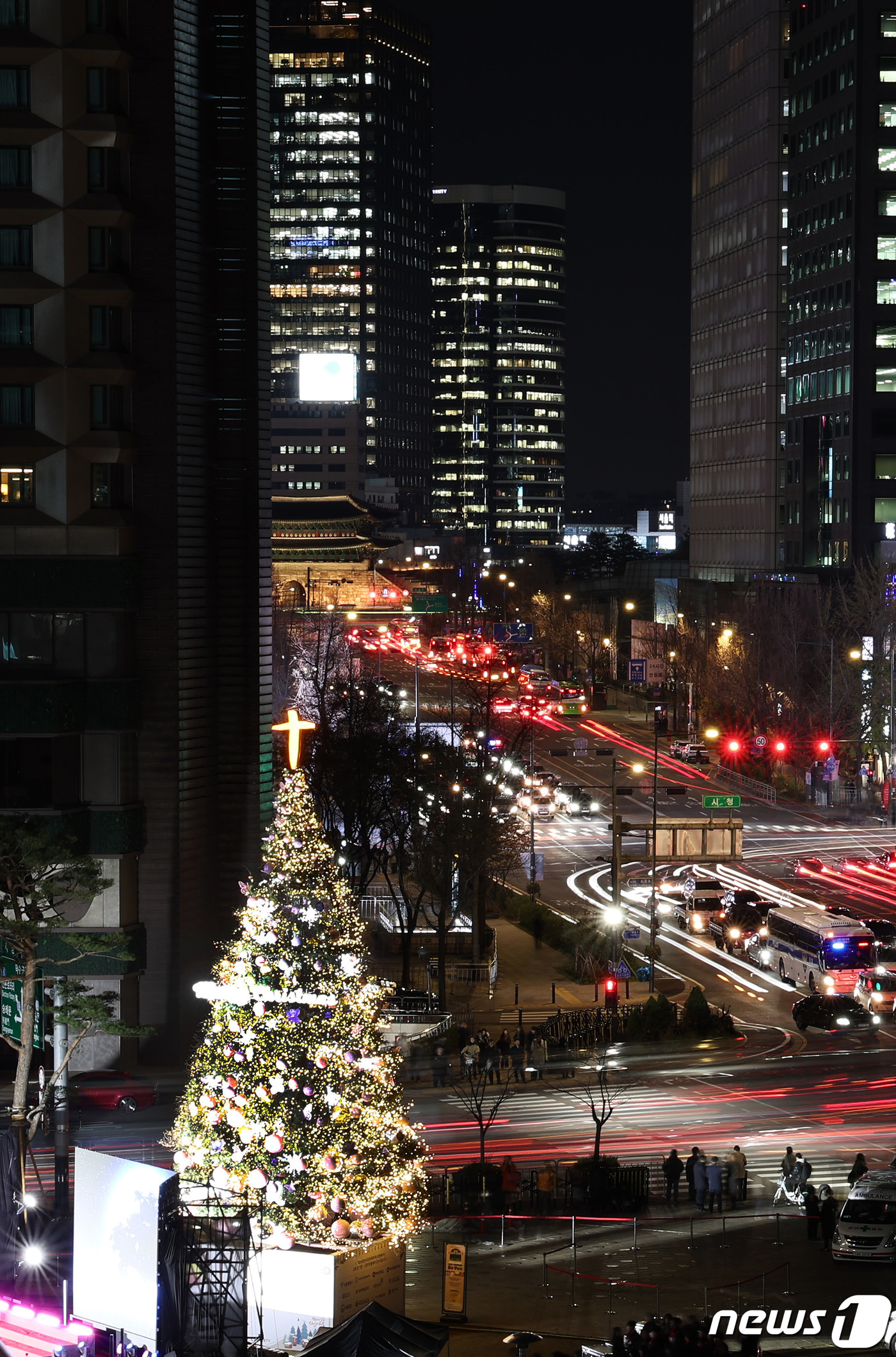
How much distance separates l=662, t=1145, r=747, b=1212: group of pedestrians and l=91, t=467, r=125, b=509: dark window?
19449 mm

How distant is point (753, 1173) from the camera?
1286 inches

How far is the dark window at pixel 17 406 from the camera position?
38.6m

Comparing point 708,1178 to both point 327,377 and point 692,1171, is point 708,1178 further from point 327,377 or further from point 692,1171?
point 327,377

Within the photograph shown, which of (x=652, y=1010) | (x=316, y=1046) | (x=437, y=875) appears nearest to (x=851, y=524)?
(x=437, y=875)

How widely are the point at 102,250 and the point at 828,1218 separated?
2612 cm

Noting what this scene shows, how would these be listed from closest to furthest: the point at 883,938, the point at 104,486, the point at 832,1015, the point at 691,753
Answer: the point at 104,486 < the point at 832,1015 < the point at 883,938 < the point at 691,753

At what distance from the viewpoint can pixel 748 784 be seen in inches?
3733

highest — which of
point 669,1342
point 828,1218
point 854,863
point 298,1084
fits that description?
point 298,1084

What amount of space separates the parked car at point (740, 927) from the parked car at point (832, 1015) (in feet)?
33.9

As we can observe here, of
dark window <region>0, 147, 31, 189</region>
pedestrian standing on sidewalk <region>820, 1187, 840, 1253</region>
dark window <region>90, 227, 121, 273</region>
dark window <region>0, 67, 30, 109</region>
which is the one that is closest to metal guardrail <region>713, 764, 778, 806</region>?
dark window <region>90, 227, 121, 273</region>

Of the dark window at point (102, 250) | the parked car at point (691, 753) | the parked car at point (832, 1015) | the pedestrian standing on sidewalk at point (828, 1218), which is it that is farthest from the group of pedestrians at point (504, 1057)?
the parked car at point (691, 753)

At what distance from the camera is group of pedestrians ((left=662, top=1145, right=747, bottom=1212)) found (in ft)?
100.0

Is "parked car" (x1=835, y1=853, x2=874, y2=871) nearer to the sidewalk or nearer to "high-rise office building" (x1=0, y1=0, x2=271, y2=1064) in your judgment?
"high-rise office building" (x1=0, y1=0, x2=271, y2=1064)

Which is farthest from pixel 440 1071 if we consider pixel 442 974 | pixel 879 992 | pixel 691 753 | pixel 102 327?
pixel 691 753
